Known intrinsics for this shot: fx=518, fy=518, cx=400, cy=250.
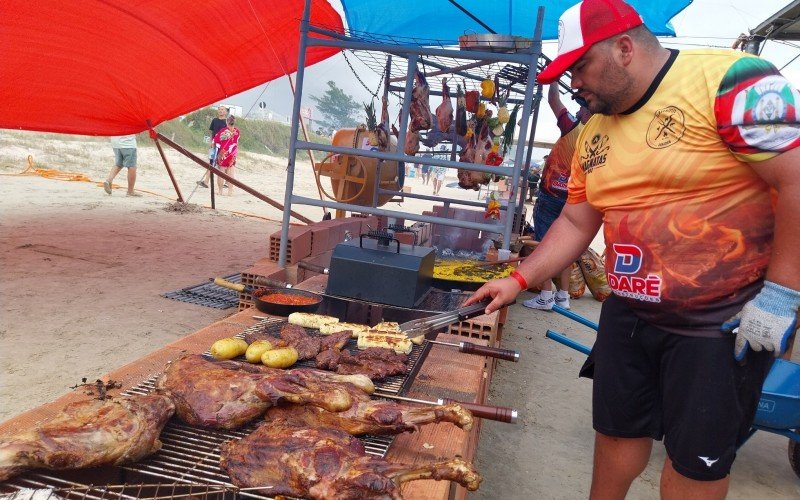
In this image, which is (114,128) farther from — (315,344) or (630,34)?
(630,34)

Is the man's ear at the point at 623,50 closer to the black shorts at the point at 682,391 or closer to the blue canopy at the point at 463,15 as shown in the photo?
the black shorts at the point at 682,391

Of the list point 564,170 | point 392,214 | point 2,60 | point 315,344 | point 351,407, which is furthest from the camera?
point 564,170

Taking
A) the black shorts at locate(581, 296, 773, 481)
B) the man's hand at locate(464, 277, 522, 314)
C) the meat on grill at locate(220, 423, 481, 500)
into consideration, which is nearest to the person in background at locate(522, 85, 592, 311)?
the man's hand at locate(464, 277, 522, 314)

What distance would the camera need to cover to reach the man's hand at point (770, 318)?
1759mm

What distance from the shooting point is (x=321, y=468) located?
166cm

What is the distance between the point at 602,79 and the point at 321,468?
71.6 inches

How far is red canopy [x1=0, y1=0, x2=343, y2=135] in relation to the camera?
6.02 m

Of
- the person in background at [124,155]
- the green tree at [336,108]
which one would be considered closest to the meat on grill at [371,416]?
the person in background at [124,155]

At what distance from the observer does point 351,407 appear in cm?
199

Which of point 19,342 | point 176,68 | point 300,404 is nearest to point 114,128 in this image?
point 176,68

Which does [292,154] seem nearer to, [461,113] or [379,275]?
[379,275]

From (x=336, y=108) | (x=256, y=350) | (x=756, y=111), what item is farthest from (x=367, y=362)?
(x=336, y=108)

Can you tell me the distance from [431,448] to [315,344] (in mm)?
924

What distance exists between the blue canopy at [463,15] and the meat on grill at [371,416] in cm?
595
